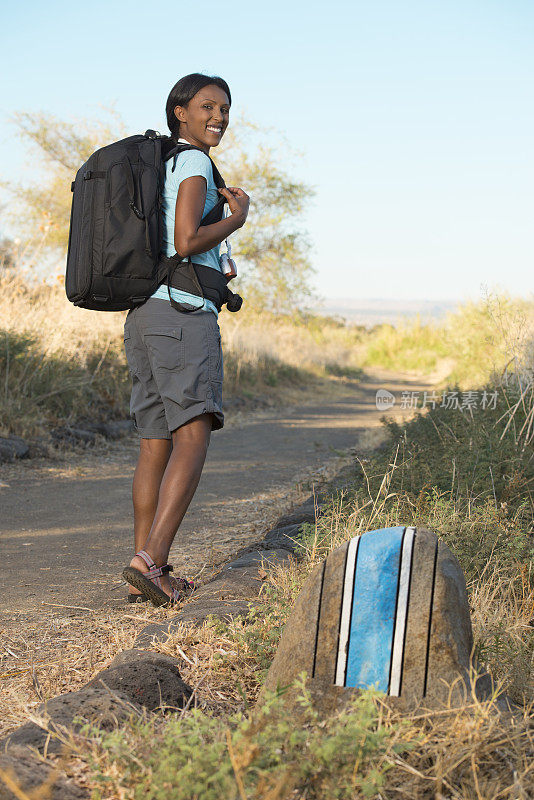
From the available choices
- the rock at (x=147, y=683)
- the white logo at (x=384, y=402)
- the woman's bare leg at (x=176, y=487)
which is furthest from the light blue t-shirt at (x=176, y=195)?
the white logo at (x=384, y=402)

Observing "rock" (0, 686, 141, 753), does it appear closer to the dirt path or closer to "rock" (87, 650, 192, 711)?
"rock" (87, 650, 192, 711)

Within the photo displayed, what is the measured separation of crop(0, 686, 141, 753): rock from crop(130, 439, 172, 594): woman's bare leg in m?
1.35

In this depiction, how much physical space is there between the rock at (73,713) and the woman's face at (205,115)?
2276mm

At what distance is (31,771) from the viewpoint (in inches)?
62.1

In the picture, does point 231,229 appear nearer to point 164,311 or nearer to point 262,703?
point 164,311

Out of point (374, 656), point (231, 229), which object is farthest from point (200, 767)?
point (231, 229)

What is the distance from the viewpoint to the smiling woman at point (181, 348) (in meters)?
3.11

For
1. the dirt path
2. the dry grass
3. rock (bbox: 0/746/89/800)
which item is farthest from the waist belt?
the dry grass

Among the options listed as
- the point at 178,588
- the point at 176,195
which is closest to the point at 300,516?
the point at 178,588

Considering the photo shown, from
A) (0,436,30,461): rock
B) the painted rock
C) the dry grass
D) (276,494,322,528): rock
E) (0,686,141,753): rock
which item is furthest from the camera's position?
the dry grass

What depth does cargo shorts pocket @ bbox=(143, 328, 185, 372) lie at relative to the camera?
312 cm

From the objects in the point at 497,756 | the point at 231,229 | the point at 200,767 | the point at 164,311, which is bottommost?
the point at 497,756

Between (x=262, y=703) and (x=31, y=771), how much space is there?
21.9 inches

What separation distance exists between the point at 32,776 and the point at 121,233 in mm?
2056
